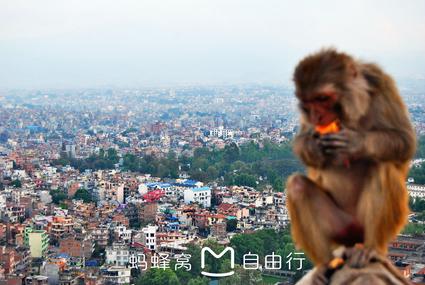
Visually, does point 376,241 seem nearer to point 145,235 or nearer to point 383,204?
point 383,204

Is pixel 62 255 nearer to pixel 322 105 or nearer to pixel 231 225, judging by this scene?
pixel 231 225

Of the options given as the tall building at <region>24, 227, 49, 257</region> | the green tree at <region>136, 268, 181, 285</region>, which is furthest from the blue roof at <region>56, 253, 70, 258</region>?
the green tree at <region>136, 268, 181, 285</region>

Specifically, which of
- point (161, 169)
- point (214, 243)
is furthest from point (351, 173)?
point (161, 169)

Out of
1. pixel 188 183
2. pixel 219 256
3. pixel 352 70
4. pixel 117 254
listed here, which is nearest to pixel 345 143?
pixel 352 70

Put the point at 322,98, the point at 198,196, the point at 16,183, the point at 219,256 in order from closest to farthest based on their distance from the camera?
the point at 322,98 → the point at 219,256 → the point at 198,196 → the point at 16,183

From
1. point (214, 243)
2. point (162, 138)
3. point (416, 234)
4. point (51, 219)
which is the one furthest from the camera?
A: point (162, 138)

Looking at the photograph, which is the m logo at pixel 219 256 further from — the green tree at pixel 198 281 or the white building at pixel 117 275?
the white building at pixel 117 275

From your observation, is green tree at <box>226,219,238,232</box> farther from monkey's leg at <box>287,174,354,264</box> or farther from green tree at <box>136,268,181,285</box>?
monkey's leg at <box>287,174,354,264</box>
